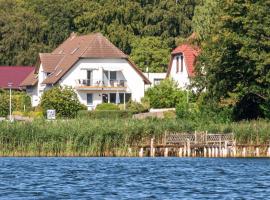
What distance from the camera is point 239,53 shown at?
75062 mm

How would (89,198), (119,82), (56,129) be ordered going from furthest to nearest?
(119,82), (56,129), (89,198)

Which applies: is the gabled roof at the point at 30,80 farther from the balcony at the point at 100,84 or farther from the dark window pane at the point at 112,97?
the dark window pane at the point at 112,97

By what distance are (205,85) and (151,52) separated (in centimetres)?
4955

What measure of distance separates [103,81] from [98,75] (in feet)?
2.56

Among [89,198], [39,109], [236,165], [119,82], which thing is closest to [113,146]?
[236,165]

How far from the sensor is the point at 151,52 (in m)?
131

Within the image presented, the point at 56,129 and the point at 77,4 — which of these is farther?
the point at 77,4

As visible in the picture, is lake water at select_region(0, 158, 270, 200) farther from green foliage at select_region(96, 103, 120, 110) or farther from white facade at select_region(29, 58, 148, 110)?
white facade at select_region(29, 58, 148, 110)

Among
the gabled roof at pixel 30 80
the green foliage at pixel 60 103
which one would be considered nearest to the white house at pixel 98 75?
the gabled roof at pixel 30 80

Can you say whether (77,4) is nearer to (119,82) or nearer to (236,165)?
(119,82)

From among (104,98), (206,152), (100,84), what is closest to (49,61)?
(100,84)

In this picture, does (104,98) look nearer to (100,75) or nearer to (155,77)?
(100,75)

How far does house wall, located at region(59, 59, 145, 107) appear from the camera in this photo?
10962 centimetres

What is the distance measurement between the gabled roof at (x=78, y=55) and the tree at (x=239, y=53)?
101 ft
